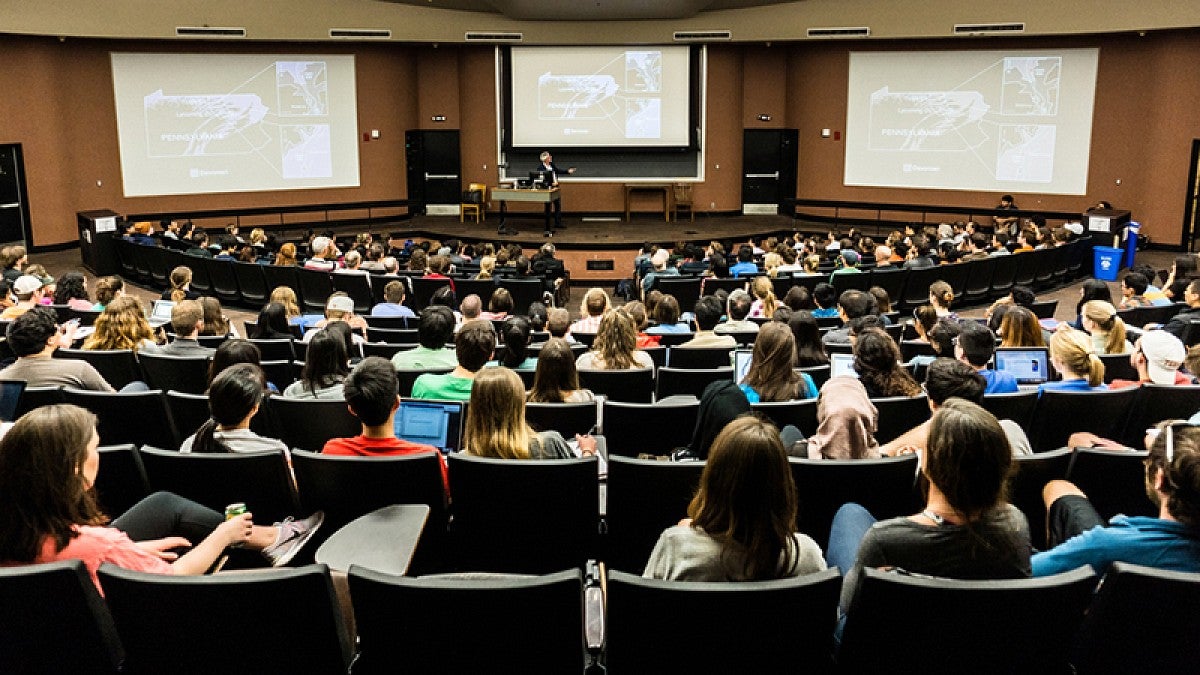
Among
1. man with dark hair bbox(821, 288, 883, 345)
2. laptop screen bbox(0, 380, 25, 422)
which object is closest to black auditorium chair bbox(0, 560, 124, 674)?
laptop screen bbox(0, 380, 25, 422)

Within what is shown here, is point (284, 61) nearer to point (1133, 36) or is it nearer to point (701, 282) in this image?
point (701, 282)

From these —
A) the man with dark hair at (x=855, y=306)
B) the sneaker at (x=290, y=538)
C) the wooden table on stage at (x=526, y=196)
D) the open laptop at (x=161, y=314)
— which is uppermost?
the wooden table on stage at (x=526, y=196)

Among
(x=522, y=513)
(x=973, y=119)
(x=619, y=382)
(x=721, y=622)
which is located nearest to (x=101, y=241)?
(x=619, y=382)

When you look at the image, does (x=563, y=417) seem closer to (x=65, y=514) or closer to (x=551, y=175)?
(x=65, y=514)

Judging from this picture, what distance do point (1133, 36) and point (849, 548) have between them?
54.9 ft

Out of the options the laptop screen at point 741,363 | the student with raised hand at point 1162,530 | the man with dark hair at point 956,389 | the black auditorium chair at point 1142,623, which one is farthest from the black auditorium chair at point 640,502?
the laptop screen at point 741,363

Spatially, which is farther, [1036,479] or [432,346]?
[432,346]

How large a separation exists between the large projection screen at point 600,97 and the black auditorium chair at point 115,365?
13761mm

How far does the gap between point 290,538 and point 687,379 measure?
277 centimetres

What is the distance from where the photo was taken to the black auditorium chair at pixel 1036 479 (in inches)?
136

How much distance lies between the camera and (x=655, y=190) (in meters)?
19.2

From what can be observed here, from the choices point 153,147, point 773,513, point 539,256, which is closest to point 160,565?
point 773,513

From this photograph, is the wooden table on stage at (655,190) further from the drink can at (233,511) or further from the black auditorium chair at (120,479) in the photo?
the drink can at (233,511)

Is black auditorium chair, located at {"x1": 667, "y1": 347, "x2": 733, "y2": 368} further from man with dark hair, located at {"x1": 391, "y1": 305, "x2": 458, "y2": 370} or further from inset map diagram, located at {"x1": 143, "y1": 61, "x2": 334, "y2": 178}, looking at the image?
inset map diagram, located at {"x1": 143, "y1": 61, "x2": 334, "y2": 178}
